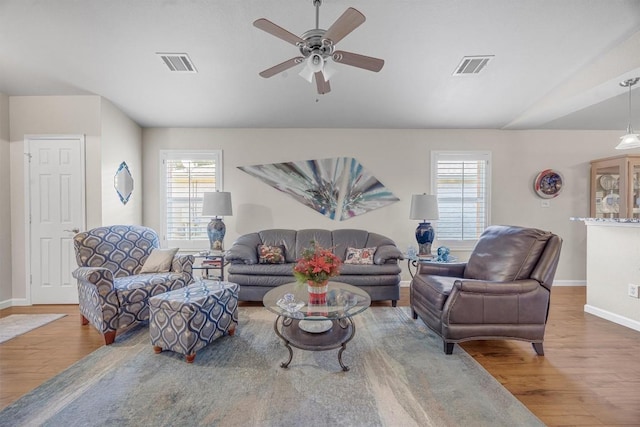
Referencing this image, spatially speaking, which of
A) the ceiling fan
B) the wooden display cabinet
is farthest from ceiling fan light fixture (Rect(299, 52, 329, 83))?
the wooden display cabinet

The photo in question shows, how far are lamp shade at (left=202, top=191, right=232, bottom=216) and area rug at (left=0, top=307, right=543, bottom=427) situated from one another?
6.23ft

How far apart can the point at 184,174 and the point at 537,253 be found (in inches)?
193

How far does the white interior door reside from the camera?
12.5 feet

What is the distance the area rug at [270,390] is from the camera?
181 centimetres

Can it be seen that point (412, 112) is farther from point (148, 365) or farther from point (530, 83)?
point (148, 365)

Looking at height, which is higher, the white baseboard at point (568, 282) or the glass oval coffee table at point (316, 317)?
the glass oval coffee table at point (316, 317)

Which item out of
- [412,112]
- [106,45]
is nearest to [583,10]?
[412,112]

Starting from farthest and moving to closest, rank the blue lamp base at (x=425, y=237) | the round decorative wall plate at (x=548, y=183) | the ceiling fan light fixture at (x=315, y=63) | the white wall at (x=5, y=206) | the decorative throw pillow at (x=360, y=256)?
the round decorative wall plate at (x=548, y=183) → the blue lamp base at (x=425, y=237) → the decorative throw pillow at (x=360, y=256) → the white wall at (x=5, y=206) → the ceiling fan light fixture at (x=315, y=63)

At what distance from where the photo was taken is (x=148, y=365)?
2.38 meters

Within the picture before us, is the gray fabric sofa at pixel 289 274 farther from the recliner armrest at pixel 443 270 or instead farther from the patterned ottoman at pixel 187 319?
the patterned ottoman at pixel 187 319

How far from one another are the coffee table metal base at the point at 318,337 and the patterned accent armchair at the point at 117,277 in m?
1.44

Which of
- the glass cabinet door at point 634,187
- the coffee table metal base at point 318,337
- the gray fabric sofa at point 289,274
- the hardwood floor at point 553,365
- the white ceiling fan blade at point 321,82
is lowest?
the hardwood floor at point 553,365

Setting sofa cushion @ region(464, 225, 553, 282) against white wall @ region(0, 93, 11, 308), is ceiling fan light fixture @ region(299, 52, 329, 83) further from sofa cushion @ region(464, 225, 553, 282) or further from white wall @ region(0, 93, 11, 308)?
white wall @ region(0, 93, 11, 308)

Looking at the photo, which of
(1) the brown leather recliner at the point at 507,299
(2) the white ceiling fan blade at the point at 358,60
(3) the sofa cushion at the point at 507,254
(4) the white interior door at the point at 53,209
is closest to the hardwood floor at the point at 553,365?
(1) the brown leather recliner at the point at 507,299
